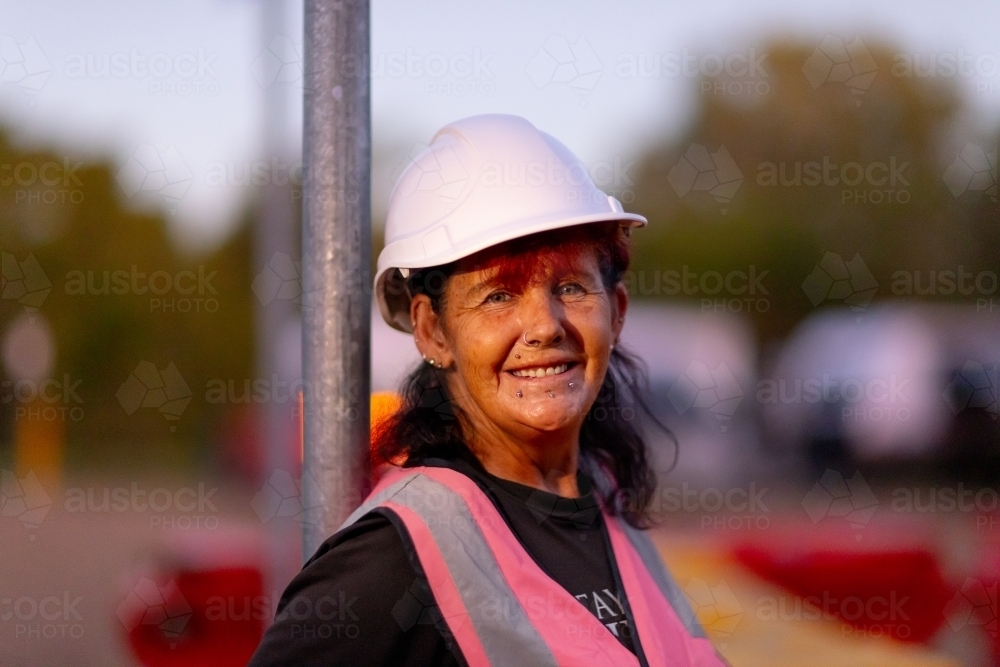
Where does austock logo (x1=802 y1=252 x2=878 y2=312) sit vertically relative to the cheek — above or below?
below

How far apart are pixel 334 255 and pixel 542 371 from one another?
0.51m

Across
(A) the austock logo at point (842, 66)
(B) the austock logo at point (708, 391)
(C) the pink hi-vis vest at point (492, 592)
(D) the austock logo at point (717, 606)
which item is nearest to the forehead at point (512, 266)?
(C) the pink hi-vis vest at point (492, 592)

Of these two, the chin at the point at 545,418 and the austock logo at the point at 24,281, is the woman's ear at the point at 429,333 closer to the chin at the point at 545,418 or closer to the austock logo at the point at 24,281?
the chin at the point at 545,418

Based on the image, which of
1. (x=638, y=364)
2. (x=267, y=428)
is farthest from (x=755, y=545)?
(x=638, y=364)

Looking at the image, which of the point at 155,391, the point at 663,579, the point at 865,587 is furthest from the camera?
the point at 155,391

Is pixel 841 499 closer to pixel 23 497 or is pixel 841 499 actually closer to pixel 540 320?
pixel 23 497

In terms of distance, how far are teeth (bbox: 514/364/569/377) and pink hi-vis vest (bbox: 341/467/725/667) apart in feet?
0.87

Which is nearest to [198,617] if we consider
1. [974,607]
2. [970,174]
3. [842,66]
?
[974,607]

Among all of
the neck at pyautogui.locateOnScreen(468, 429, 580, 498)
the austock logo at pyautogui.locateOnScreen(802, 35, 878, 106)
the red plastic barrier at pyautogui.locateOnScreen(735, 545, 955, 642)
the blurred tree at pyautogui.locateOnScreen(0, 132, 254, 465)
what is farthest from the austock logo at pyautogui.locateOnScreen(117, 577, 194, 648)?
the austock logo at pyautogui.locateOnScreen(802, 35, 878, 106)

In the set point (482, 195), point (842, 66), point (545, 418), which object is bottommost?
point (545, 418)

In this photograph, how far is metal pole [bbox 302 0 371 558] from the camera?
1918mm

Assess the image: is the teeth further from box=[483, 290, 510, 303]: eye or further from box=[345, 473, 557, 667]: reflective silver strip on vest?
box=[345, 473, 557, 667]: reflective silver strip on vest

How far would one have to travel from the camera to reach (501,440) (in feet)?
7.39

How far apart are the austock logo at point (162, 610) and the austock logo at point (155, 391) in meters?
15.4
